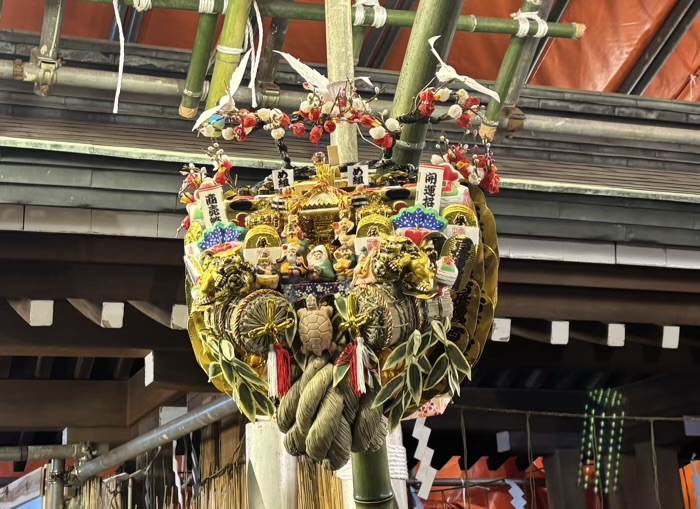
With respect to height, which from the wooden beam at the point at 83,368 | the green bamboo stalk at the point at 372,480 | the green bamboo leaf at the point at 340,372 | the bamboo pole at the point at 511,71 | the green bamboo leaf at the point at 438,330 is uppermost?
the bamboo pole at the point at 511,71

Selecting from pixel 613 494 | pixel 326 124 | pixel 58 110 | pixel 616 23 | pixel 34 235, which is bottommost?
pixel 613 494

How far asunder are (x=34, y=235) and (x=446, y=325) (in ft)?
7.33

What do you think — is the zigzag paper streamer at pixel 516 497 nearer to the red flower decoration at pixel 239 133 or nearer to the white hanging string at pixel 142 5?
the white hanging string at pixel 142 5

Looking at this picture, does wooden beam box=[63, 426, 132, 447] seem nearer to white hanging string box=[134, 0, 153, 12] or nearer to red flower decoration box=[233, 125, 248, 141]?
white hanging string box=[134, 0, 153, 12]

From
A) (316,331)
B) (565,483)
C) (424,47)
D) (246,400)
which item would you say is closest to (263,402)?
(246,400)

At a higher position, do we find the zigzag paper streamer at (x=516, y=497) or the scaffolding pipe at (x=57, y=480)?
the scaffolding pipe at (x=57, y=480)

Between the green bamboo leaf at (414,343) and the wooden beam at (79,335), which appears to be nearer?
the green bamboo leaf at (414,343)

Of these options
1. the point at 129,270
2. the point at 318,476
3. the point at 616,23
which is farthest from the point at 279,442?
the point at 616,23

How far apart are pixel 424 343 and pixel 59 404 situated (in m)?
4.93

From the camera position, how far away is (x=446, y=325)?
196 cm

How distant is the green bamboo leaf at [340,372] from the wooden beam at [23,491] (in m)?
5.65

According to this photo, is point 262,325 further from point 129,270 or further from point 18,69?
point 18,69

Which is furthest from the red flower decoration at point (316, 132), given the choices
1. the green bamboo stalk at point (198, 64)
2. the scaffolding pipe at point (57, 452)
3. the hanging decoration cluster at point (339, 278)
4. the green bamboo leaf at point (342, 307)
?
the scaffolding pipe at point (57, 452)

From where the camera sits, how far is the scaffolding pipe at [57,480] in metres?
6.68
